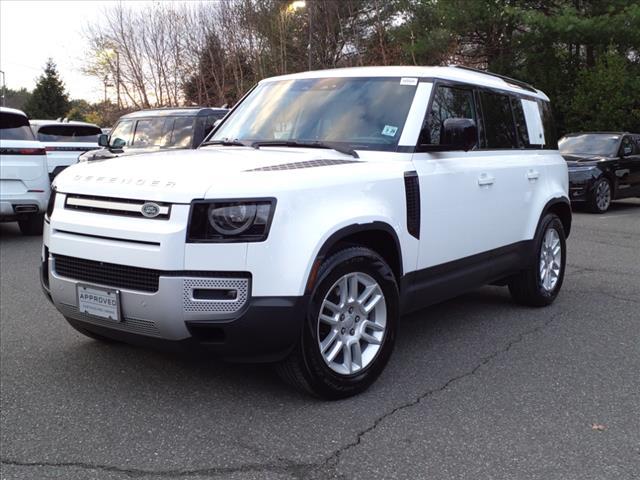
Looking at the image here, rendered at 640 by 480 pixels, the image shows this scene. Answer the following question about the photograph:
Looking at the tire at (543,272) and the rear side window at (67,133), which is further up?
the rear side window at (67,133)

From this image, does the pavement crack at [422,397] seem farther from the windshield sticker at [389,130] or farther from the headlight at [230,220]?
the windshield sticker at [389,130]

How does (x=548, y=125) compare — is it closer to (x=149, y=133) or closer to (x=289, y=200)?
(x=289, y=200)

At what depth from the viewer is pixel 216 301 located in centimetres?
324

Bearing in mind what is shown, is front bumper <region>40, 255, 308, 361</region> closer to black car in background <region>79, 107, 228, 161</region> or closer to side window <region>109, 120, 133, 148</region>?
black car in background <region>79, 107, 228, 161</region>

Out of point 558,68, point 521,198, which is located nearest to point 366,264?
point 521,198

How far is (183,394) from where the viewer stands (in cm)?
379

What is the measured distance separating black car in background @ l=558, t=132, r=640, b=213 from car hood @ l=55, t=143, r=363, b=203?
11.2 metres

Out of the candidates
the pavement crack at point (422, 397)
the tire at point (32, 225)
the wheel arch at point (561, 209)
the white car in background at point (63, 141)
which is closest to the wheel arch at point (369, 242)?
the pavement crack at point (422, 397)

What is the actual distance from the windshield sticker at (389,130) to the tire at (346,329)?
89 centimetres

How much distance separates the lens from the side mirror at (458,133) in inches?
164

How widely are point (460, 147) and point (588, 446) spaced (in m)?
2.04

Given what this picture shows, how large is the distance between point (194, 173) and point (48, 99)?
2491 inches

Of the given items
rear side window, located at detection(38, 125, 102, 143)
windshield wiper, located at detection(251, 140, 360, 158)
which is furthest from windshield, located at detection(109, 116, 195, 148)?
windshield wiper, located at detection(251, 140, 360, 158)

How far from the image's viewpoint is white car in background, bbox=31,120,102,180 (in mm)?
12336
